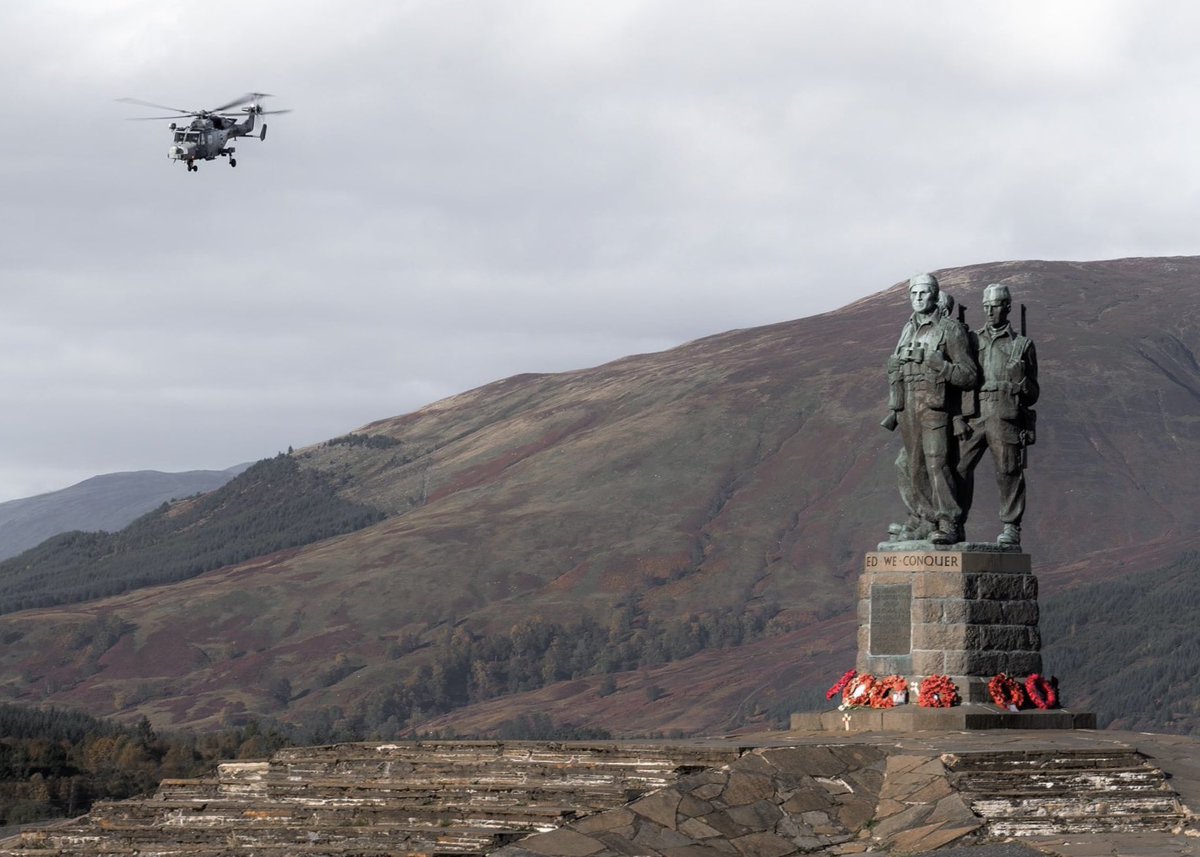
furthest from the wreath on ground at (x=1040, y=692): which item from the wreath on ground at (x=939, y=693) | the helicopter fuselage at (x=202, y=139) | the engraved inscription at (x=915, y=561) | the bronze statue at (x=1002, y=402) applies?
the helicopter fuselage at (x=202, y=139)

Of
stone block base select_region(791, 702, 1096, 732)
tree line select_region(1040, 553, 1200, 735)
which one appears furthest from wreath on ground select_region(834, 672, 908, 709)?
tree line select_region(1040, 553, 1200, 735)

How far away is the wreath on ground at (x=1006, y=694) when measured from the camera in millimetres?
25109

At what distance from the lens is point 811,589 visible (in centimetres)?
15962

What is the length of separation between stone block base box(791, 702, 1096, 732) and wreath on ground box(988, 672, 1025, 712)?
0.16m

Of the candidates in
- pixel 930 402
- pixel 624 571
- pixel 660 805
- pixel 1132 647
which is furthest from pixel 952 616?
pixel 624 571

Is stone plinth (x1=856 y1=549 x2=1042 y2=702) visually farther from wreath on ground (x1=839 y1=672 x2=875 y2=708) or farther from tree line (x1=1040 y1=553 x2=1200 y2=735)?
tree line (x1=1040 y1=553 x2=1200 y2=735)

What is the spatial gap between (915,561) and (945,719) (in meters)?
2.28

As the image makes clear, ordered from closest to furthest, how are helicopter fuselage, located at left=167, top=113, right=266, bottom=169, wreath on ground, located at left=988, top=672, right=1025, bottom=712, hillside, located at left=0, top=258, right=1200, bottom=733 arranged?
wreath on ground, located at left=988, top=672, right=1025, bottom=712 → helicopter fuselage, located at left=167, top=113, right=266, bottom=169 → hillside, located at left=0, top=258, right=1200, bottom=733

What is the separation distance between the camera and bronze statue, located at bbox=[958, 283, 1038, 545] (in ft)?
88.1

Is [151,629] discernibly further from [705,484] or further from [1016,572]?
[1016,572]

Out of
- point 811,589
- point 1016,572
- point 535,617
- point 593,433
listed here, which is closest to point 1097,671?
point 811,589

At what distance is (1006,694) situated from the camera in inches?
993

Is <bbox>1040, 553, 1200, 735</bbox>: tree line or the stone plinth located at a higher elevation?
the stone plinth

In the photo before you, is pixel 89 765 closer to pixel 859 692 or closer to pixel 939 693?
pixel 859 692
